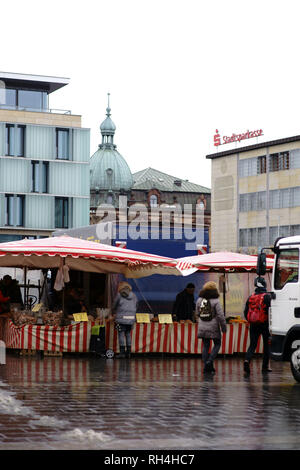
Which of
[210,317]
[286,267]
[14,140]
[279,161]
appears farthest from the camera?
[279,161]

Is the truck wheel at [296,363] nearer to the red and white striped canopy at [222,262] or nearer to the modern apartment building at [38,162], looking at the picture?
the red and white striped canopy at [222,262]

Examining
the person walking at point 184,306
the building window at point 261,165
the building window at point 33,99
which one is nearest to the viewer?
the person walking at point 184,306

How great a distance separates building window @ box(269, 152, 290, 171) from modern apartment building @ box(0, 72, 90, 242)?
2473 centimetres

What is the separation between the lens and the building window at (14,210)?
2756 inches

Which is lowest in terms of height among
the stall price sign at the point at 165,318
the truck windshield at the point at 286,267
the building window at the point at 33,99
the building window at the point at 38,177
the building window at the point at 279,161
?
the stall price sign at the point at 165,318

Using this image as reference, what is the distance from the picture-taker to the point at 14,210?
231 feet

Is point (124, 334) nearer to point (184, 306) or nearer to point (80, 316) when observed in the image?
Result: point (80, 316)

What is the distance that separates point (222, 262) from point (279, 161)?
7058cm

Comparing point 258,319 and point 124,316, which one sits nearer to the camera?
point 258,319

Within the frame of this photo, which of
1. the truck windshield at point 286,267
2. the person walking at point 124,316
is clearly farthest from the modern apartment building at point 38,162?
the truck windshield at point 286,267

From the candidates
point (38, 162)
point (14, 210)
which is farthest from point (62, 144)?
point (14, 210)

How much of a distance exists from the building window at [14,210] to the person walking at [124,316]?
1935 inches

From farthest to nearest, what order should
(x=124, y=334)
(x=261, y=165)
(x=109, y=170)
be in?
(x=109, y=170) < (x=261, y=165) < (x=124, y=334)
